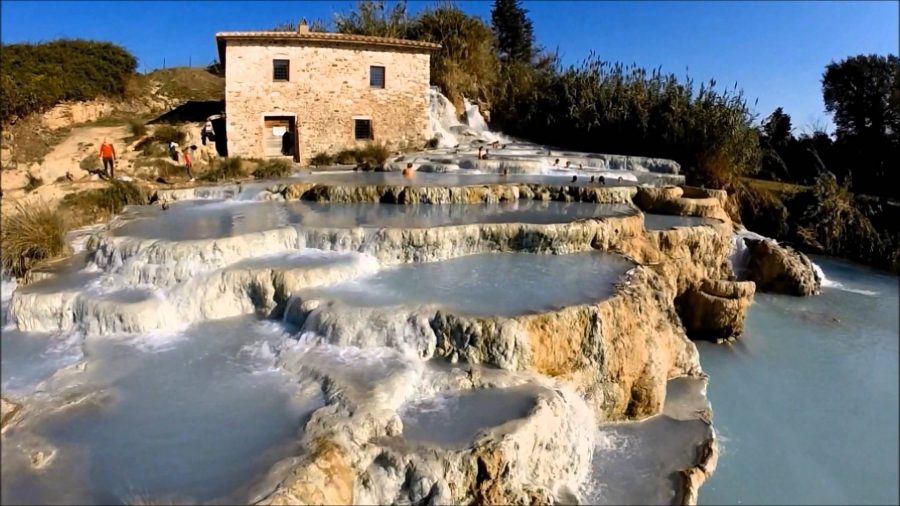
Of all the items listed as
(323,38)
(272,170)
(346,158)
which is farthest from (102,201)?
(323,38)

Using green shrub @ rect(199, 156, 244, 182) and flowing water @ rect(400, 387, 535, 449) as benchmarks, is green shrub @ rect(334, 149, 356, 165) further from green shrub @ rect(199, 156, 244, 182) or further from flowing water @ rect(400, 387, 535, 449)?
flowing water @ rect(400, 387, 535, 449)

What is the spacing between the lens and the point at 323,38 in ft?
64.1

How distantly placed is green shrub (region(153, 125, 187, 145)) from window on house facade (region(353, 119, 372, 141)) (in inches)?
223

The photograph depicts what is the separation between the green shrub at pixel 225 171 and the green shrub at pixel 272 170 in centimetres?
50

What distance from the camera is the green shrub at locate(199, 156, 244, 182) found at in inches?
669

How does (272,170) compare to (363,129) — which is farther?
(363,129)

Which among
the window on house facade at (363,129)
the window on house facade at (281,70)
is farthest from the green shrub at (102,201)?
the window on house facade at (363,129)

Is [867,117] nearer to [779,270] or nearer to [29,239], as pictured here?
[779,270]

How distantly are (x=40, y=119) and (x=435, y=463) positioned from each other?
20.6 meters

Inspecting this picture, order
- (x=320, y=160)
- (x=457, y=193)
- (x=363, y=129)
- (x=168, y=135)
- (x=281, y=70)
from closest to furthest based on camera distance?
(x=457, y=193) → (x=168, y=135) → (x=281, y=70) → (x=320, y=160) → (x=363, y=129)

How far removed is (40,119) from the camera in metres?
19.6

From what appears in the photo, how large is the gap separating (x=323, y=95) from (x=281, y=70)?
61.1 inches

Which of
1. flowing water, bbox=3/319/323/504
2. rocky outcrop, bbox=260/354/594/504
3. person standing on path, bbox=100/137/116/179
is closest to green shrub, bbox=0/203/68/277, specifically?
flowing water, bbox=3/319/323/504

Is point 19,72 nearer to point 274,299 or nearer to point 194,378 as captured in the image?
point 274,299
